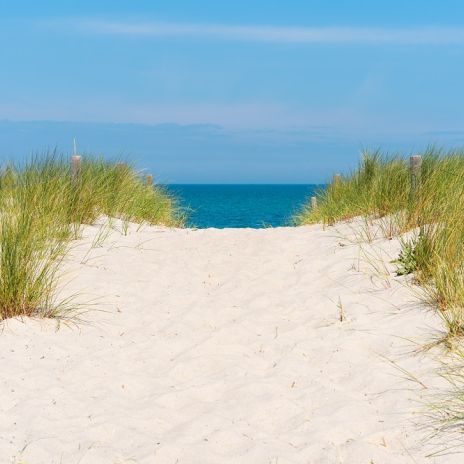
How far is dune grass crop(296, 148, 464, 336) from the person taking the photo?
5.74 metres

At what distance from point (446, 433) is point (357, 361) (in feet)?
4.44

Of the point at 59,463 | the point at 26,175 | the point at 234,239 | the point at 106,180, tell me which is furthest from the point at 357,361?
the point at 106,180

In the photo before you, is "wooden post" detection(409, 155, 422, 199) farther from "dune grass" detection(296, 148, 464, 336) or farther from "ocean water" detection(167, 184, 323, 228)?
"ocean water" detection(167, 184, 323, 228)

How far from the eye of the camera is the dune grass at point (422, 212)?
574 cm

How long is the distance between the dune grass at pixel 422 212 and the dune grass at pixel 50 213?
310cm

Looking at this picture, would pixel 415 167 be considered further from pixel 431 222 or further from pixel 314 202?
pixel 314 202

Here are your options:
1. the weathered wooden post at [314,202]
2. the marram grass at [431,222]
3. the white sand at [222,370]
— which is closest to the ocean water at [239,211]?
the weathered wooden post at [314,202]

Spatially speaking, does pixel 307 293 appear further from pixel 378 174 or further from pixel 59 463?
pixel 378 174

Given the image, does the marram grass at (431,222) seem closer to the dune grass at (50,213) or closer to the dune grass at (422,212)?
the dune grass at (422,212)

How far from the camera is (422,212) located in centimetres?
798

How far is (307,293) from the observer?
716 cm

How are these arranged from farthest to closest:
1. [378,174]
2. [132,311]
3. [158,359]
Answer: [378,174], [132,311], [158,359]

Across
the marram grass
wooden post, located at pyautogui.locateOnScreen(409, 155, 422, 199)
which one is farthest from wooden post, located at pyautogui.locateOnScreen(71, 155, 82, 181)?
wooden post, located at pyautogui.locateOnScreen(409, 155, 422, 199)

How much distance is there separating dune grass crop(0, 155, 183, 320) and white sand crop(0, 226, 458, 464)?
0.28 meters
